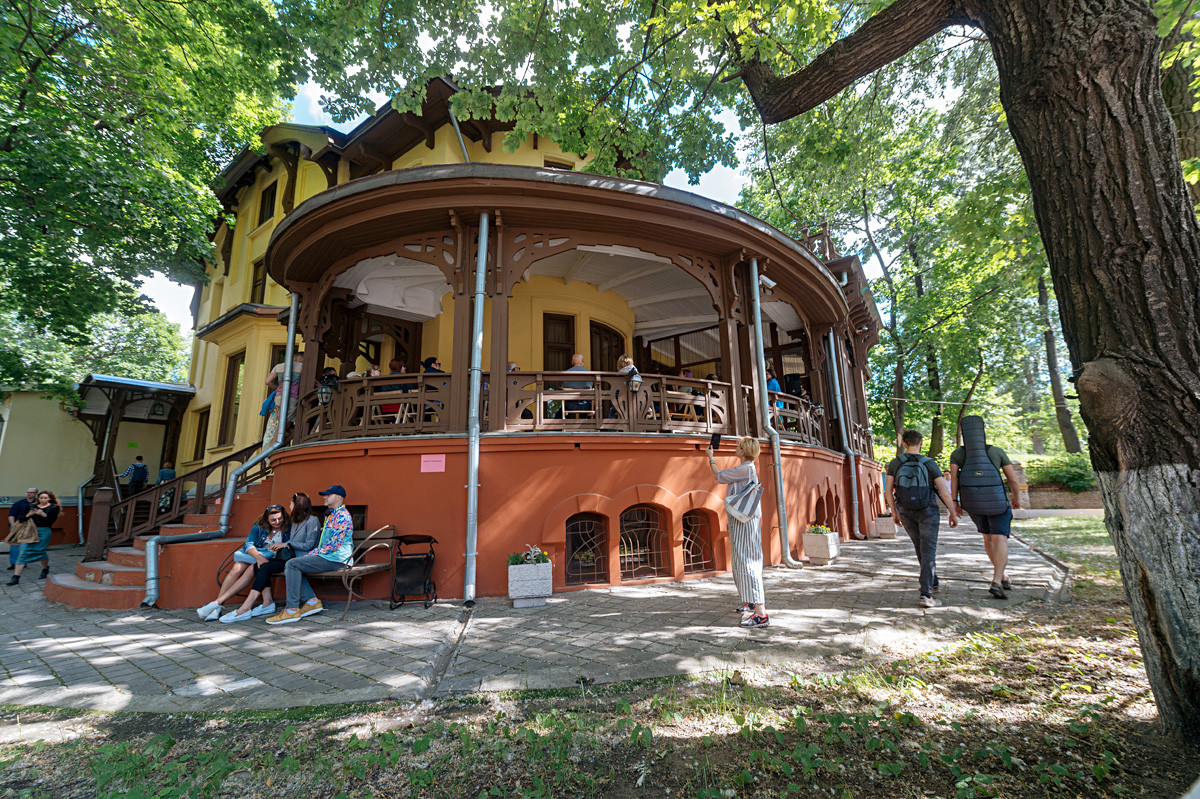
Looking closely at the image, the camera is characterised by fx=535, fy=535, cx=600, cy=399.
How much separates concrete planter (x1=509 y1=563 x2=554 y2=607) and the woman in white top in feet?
7.84

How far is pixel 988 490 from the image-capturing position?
19.3ft

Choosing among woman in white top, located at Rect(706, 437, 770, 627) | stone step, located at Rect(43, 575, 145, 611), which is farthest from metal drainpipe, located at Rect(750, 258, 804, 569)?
stone step, located at Rect(43, 575, 145, 611)

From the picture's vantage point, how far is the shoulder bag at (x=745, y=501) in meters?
5.41

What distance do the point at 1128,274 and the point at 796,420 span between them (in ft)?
29.1

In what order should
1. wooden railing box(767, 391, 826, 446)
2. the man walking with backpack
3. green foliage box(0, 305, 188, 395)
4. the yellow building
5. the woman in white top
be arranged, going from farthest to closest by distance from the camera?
green foliage box(0, 305, 188, 395)
the yellow building
wooden railing box(767, 391, 826, 446)
the man walking with backpack
the woman in white top

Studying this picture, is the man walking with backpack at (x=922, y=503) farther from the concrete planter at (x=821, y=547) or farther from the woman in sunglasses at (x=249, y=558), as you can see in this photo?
the woman in sunglasses at (x=249, y=558)

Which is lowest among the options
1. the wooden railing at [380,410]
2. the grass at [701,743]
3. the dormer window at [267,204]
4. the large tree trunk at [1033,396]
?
the grass at [701,743]

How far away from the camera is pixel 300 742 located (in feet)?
10.2

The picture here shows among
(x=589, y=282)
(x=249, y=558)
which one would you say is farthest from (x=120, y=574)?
(x=589, y=282)

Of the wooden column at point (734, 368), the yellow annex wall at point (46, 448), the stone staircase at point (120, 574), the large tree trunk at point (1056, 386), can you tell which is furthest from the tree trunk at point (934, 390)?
the yellow annex wall at point (46, 448)

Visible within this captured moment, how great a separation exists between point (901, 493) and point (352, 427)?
24.5ft

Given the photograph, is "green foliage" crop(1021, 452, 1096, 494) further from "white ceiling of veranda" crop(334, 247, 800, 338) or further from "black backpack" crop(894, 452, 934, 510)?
"black backpack" crop(894, 452, 934, 510)

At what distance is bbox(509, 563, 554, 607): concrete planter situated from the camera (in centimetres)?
655

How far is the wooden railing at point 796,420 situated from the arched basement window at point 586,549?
4285 mm
